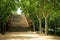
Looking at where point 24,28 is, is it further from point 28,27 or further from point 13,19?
point 13,19

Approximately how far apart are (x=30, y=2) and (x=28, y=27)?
961 inches

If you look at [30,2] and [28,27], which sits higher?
[30,2]

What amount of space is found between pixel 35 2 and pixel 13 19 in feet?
104

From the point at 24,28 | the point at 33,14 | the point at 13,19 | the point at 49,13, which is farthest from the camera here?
the point at 13,19

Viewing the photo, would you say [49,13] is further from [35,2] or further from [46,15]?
[35,2]

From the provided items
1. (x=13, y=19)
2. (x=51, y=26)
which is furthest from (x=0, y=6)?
(x=13, y=19)

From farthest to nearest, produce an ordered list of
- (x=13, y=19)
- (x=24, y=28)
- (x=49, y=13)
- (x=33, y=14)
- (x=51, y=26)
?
1. (x=13, y=19)
2. (x=24, y=28)
3. (x=51, y=26)
4. (x=33, y=14)
5. (x=49, y=13)

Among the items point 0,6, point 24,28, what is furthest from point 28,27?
point 0,6

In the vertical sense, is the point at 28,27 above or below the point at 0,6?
below

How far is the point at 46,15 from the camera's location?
37844mm

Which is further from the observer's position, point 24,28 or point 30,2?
point 24,28

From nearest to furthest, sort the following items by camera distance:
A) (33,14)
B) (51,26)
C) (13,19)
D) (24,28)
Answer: (33,14) < (51,26) < (24,28) < (13,19)

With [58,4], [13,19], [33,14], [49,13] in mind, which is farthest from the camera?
[13,19]

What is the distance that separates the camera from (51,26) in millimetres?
53219
